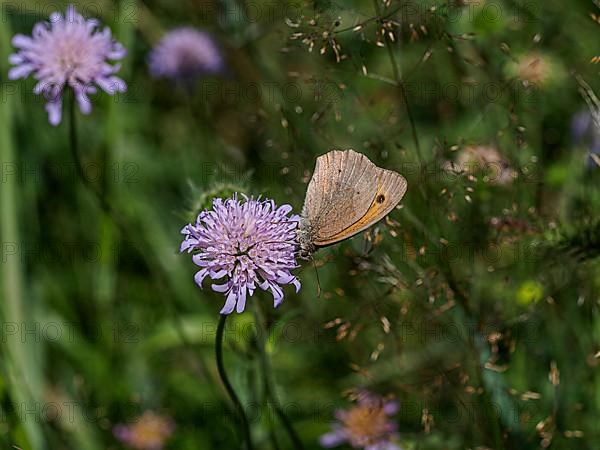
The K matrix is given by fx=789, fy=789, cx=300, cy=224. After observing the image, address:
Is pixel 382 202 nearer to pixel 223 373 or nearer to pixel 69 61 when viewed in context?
pixel 223 373

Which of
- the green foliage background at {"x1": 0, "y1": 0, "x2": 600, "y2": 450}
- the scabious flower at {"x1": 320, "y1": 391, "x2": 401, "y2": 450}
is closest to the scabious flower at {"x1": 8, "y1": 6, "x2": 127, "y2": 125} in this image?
the green foliage background at {"x1": 0, "y1": 0, "x2": 600, "y2": 450}

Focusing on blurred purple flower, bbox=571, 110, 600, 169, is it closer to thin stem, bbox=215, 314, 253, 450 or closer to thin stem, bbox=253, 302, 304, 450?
thin stem, bbox=253, 302, 304, 450

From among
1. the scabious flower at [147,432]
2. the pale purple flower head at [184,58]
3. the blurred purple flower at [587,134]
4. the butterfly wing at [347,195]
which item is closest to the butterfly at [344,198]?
the butterfly wing at [347,195]

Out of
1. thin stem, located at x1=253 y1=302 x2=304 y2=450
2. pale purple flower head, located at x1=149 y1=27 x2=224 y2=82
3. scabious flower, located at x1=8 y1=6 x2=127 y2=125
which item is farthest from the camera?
pale purple flower head, located at x1=149 y1=27 x2=224 y2=82

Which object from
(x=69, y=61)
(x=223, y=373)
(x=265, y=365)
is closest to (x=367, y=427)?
(x=265, y=365)

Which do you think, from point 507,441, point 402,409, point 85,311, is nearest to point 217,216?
point 507,441
